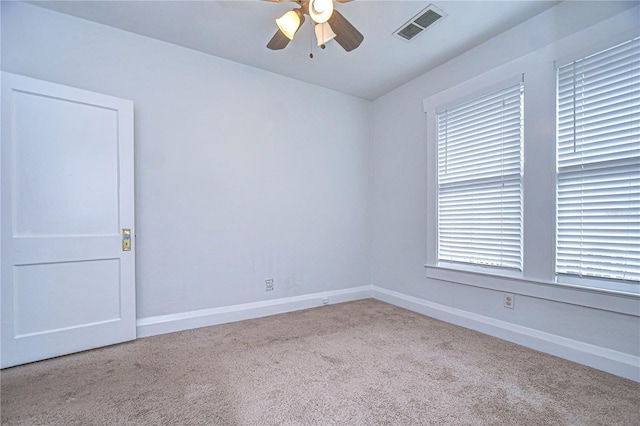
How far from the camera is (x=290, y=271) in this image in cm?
355

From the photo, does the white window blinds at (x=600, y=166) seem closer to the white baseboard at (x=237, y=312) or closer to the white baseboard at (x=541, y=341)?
the white baseboard at (x=541, y=341)

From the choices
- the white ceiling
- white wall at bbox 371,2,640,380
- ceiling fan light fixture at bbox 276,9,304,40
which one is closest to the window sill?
white wall at bbox 371,2,640,380

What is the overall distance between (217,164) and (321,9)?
6.30ft

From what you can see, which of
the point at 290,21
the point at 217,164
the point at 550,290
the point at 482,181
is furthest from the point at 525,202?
the point at 217,164

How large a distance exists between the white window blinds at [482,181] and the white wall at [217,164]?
1348mm

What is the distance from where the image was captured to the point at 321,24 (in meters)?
2.08

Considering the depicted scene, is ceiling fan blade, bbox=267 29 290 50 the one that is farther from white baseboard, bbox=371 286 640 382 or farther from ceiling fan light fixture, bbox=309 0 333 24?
white baseboard, bbox=371 286 640 382

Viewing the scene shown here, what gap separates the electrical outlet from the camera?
2.54 m

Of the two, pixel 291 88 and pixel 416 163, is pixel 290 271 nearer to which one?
pixel 416 163

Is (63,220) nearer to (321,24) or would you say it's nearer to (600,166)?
(321,24)

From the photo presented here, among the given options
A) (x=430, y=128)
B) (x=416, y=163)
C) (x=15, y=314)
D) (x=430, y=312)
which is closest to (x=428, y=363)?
(x=430, y=312)

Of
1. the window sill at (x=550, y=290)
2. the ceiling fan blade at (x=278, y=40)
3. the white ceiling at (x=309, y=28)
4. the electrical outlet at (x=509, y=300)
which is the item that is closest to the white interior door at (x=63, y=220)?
the white ceiling at (x=309, y=28)

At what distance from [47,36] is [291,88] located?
2.30m

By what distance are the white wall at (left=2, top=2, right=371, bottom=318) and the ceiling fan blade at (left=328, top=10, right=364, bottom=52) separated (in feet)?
5.00
